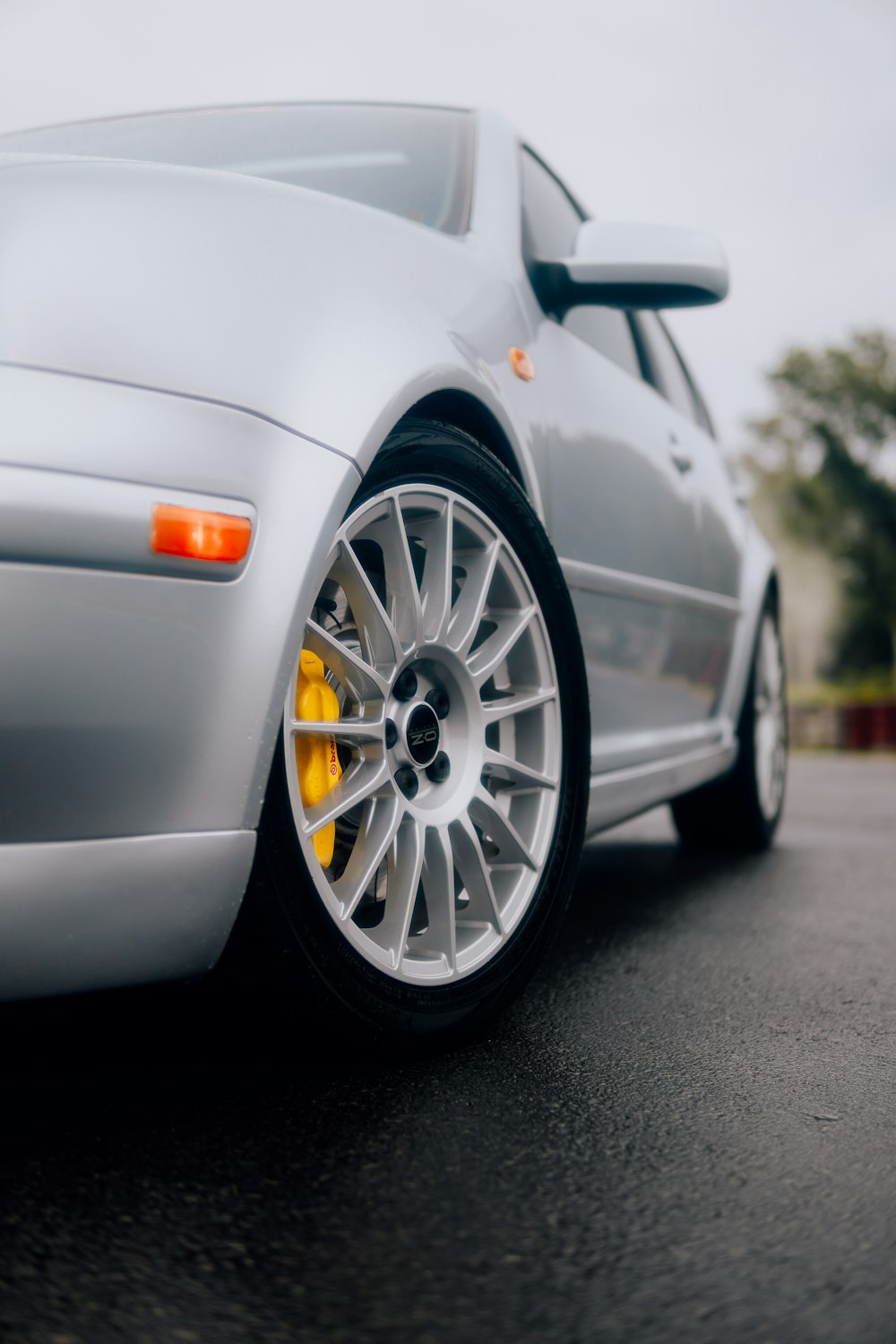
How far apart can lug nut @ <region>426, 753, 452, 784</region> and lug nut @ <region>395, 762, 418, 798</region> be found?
0.03 metres

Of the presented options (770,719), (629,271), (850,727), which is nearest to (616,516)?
(629,271)

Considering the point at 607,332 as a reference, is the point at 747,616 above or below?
below

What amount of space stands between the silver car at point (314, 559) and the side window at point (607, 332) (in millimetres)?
179

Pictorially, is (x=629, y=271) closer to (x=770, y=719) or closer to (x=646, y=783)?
(x=646, y=783)

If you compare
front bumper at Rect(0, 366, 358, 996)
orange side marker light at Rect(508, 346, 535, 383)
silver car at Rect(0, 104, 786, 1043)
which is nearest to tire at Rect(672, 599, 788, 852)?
silver car at Rect(0, 104, 786, 1043)

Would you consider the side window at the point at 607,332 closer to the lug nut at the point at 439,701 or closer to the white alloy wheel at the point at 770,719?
the lug nut at the point at 439,701

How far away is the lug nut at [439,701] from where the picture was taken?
6.46 feet

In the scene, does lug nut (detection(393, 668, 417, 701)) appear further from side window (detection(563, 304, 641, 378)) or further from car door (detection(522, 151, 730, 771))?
side window (detection(563, 304, 641, 378))

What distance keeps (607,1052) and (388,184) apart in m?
1.62

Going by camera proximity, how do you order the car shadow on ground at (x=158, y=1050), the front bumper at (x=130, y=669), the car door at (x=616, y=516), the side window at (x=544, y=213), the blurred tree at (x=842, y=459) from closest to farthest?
the front bumper at (x=130, y=669)
the car shadow on ground at (x=158, y=1050)
the car door at (x=616, y=516)
the side window at (x=544, y=213)
the blurred tree at (x=842, y=459)

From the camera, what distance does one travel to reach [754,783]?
418 centimetres

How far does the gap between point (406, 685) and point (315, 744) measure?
18 centimetres

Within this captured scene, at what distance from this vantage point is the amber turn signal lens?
1.44 metres

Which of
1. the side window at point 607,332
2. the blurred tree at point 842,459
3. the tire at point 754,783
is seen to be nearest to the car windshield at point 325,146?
the side window at point 607,332
